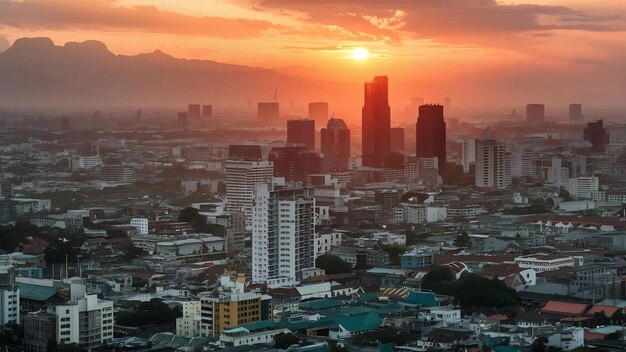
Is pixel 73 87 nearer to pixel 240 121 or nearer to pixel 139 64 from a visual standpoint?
pixel 139 64

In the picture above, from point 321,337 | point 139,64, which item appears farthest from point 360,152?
point 321,337

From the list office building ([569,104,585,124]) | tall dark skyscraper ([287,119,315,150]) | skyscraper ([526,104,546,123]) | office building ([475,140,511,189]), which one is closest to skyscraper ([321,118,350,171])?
tall dark skyscraper ([287,119,315,150])

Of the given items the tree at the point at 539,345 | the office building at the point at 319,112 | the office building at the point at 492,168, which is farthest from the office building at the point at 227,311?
the office building at the point at 319,112

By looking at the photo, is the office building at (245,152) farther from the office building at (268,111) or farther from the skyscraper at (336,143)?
the office building at (268,111)

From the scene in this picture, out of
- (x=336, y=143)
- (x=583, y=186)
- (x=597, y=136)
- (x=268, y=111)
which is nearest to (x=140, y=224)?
(x=583, y=186)

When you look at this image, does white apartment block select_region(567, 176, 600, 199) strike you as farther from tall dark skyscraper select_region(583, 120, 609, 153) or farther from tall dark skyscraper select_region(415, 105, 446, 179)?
tall dark skyscraper select_region(583, 120, 609, 153)

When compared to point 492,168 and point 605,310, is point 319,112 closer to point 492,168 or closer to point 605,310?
point 492,168
